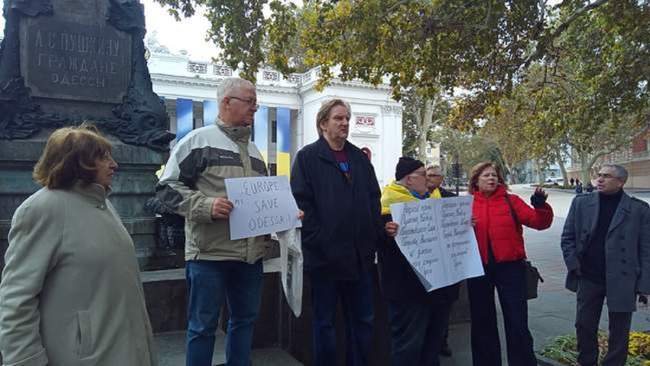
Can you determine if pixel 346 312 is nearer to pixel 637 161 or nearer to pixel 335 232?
pixel 335 232

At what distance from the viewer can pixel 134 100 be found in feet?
17.5

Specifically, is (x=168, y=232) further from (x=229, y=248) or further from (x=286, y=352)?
(x=229, y=248)

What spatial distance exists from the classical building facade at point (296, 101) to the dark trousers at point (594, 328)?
117 feet

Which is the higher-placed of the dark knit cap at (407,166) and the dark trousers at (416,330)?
the dark knit cap at (407,166)

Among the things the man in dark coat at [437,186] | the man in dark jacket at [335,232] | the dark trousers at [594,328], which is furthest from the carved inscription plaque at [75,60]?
the dark trousers at [594,328]

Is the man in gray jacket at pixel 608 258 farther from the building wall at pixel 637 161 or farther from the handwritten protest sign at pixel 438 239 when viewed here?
the building wall at pixel 637 161

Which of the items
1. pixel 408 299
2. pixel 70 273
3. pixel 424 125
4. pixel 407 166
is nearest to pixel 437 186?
pixel 407 166

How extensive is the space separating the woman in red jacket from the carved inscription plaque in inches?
141

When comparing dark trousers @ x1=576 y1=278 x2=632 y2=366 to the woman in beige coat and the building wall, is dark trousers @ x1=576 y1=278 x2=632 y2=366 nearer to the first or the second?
the woman in beige coat

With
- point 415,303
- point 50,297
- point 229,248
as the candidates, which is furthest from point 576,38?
point 50,297

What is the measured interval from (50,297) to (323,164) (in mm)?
1919

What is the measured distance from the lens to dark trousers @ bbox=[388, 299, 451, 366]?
152 inches

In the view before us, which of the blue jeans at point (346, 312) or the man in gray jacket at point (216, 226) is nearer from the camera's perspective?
the man in gray jacket at point (216, 226)

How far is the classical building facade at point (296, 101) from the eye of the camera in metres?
41.0
